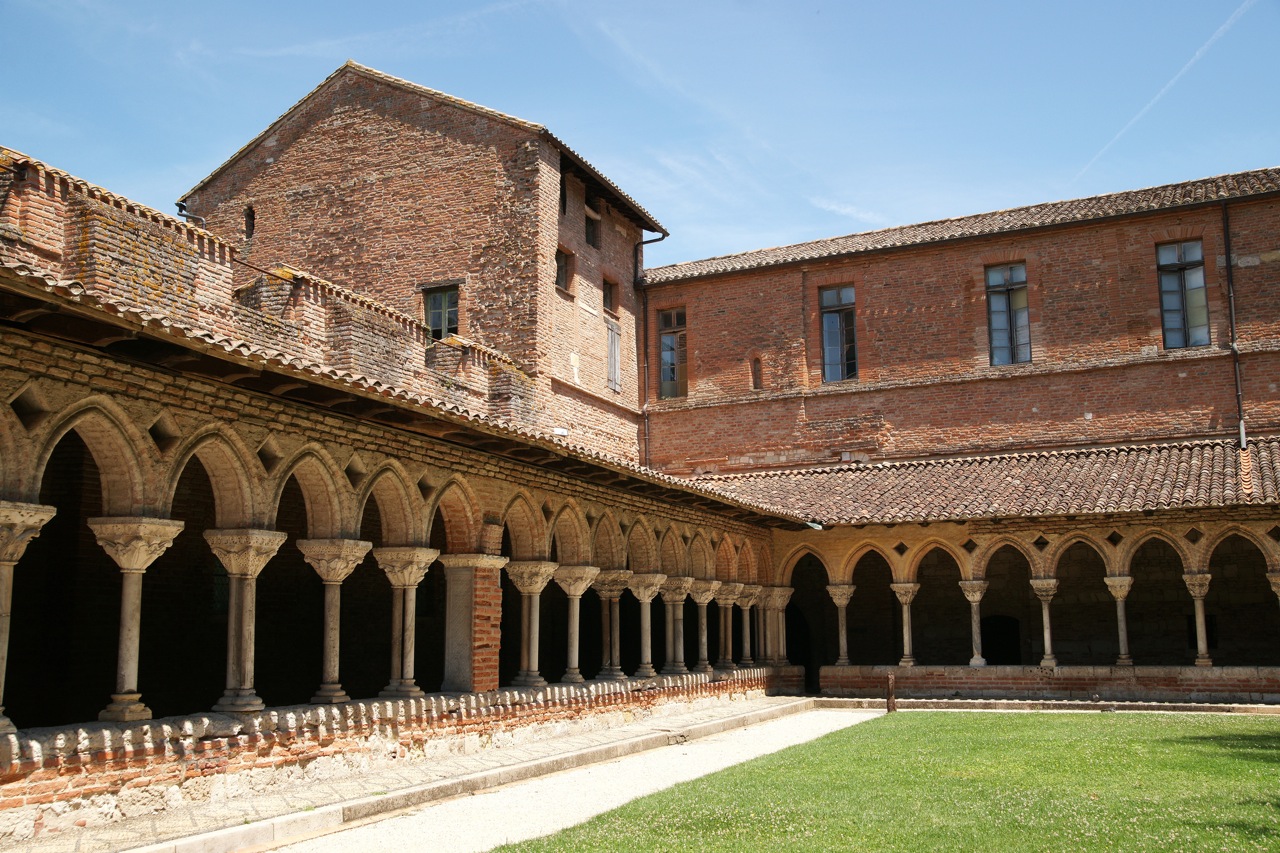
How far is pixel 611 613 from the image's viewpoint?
16406 mm

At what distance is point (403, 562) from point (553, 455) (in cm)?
219

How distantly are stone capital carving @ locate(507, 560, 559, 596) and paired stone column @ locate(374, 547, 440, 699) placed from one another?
6.99 feet

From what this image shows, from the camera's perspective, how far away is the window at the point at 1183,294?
22328 mm

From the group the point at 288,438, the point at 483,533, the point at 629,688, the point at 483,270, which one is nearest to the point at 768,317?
the point at 483,270

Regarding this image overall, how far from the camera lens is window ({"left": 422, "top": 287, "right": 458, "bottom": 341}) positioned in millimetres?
22266

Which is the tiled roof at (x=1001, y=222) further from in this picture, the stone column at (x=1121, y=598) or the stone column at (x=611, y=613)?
the stone column at (x=611, y=613)

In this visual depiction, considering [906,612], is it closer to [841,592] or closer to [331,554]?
[841,592]

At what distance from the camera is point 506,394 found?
19.7 metres

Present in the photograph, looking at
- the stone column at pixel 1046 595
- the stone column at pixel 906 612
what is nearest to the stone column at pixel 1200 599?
the stone column at pixel 1046 595

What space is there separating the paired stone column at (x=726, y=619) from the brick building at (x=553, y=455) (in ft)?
0.18

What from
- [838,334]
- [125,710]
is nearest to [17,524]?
[125,710]

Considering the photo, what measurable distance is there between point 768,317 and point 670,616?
29.5 feet

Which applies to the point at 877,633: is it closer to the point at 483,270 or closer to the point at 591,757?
the point at 483,270

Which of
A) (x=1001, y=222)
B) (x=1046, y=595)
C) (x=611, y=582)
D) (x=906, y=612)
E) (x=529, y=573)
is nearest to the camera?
(x=529, y=573)
